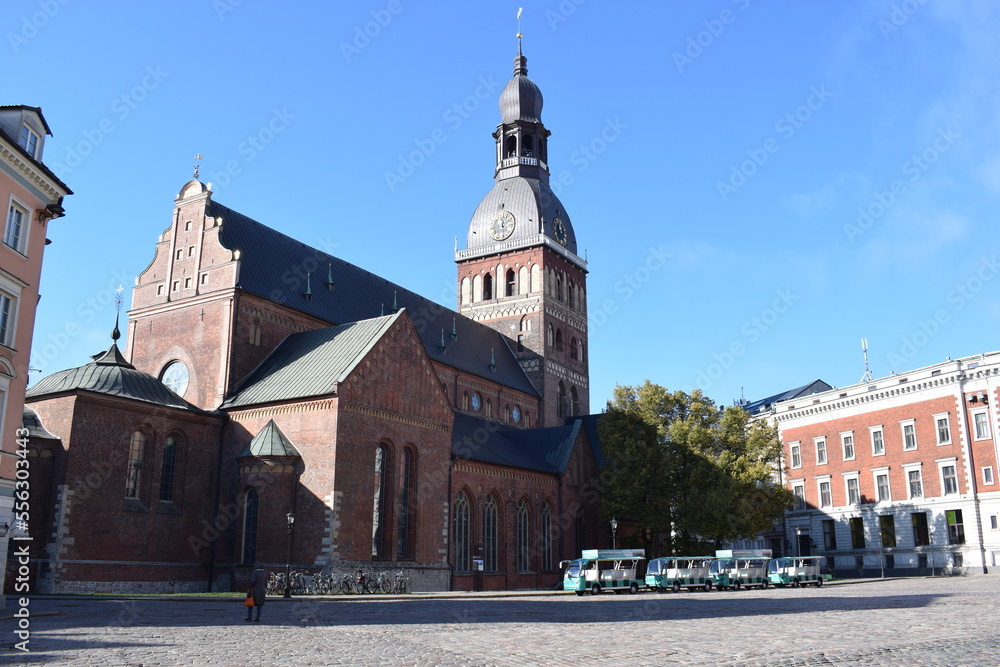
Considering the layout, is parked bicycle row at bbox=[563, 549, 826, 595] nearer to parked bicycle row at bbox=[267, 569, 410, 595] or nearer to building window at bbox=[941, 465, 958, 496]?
parked bicycle row at bbox=[267, 569, 410, 595]

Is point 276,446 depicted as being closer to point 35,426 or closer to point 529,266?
point 35,426

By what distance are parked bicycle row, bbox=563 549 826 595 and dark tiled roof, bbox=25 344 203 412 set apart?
18776mm

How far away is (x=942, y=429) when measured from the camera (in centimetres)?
5300

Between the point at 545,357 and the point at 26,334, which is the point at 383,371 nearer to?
the point at 26,334

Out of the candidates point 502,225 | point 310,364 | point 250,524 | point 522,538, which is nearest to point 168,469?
point 250,524

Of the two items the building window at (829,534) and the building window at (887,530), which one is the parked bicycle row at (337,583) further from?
the building window at (829,534)

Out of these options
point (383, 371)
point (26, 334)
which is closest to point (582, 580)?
point (383, 371)

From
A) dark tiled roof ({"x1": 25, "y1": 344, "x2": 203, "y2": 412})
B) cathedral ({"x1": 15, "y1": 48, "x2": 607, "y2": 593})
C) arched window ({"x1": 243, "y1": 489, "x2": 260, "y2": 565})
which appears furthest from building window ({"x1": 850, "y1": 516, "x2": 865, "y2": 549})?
dark tiled roof ({"x1": 25, "y1": 344, "x2": 203, "y2": 412})

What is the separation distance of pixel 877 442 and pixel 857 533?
250 inches

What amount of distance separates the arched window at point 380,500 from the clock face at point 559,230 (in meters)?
32.7

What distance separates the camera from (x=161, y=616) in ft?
69.3

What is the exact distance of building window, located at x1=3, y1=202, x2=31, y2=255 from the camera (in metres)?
24.2

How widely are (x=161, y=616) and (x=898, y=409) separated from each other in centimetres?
4850

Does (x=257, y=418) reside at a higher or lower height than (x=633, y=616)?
higher
